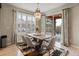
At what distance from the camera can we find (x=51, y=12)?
6.05 ft

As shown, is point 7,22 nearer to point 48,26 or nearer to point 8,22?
point 8,22

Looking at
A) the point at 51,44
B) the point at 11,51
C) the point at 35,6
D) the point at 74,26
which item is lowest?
the point at 11,51

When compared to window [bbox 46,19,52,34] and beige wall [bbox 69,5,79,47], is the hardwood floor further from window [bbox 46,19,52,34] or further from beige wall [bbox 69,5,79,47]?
window [bbox 46,19,52,34]

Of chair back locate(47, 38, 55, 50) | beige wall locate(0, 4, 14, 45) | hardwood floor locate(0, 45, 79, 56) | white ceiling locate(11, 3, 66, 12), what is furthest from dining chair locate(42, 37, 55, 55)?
beige wall locate(0, 4, 14, 45)

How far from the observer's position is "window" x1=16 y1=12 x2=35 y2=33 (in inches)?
71.3

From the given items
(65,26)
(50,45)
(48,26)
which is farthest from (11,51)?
(65,26)

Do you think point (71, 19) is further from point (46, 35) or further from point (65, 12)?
point (46, 35)

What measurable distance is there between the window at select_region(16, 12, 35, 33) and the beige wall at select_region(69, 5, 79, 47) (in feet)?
2.42

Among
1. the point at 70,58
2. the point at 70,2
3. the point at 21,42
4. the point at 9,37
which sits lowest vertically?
the point at 70,58

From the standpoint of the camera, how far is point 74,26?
5.72 ft

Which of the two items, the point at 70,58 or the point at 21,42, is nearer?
the point at 70,58

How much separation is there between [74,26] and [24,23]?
971mm

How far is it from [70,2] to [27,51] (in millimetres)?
1214

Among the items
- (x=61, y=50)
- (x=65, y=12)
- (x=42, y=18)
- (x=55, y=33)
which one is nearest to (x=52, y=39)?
(x=55, y=33)
